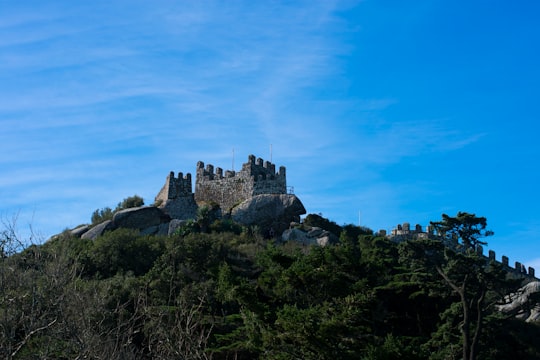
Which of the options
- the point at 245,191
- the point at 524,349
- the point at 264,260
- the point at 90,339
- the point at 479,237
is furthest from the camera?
the point at 245,191

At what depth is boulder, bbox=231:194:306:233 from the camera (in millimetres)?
51344

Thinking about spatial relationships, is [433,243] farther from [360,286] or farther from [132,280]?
[132,280]

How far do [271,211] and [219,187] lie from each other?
5317 mm

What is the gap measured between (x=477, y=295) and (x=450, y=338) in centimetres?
202

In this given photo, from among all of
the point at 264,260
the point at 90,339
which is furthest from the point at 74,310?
the point at 264,260

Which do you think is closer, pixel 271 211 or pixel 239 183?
pixel 271 211

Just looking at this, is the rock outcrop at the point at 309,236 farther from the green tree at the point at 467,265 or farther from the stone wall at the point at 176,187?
the green tree at the point at 467,265

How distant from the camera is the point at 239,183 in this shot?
54438mm

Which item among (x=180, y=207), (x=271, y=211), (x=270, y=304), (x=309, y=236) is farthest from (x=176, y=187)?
(x=270, y=304)

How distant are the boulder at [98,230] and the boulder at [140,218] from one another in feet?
1.21

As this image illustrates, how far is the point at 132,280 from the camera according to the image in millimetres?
39375

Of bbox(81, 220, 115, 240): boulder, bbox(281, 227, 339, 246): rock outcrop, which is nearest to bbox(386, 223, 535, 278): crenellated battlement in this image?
bbox(281, 227, 339, 246): rock outcrop

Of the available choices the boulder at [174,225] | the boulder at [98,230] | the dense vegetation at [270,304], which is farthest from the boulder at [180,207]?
the dense vegetation at [270,304]

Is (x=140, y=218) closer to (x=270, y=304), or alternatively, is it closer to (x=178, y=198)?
(x=178, y=198)
